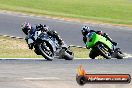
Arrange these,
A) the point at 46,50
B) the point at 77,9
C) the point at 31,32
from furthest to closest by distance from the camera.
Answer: the point at 77,9, the point at 31,32, the point at 46,50

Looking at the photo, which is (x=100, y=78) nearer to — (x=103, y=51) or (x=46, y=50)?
(x=46, y=50)

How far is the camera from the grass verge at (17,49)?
969 inches

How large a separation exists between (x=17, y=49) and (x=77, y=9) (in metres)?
Answer: 17.7

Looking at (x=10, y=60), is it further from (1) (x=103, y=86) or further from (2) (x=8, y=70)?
(1) (x=103, y=86)

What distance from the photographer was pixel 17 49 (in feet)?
86.6

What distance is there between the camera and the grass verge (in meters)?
24.6

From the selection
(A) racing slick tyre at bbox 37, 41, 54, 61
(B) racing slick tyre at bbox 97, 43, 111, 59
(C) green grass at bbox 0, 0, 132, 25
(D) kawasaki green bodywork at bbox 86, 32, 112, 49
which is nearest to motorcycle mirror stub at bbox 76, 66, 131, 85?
(A) racing slick tyre at bbox 37, 41, 54, 61

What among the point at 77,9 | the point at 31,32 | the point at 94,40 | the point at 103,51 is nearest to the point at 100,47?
the point at 103,51

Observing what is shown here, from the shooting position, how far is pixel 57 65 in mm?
17406

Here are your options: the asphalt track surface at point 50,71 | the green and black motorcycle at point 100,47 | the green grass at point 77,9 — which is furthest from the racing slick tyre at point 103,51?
the green grass at point 77,9

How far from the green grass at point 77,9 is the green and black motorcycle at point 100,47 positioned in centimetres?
1615

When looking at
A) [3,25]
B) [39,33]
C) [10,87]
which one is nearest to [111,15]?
[3,25]

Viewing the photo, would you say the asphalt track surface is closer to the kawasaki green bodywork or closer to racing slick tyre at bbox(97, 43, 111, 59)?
racing slick tyre at bbox(97, 43, 111, 59)

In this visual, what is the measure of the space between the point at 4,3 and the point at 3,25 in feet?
38.0
